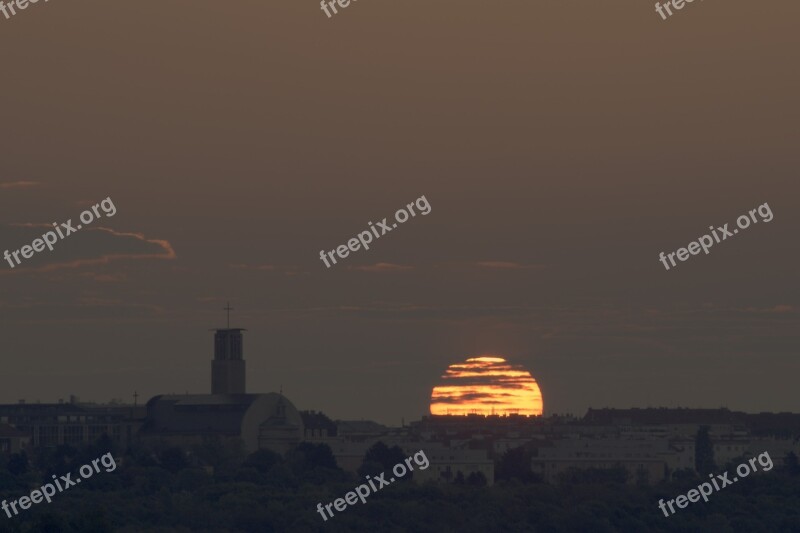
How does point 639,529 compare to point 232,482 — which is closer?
point 639,529

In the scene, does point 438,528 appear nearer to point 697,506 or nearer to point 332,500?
point 332,500

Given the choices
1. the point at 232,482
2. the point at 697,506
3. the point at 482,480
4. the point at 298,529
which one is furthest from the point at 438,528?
the point at 482,480

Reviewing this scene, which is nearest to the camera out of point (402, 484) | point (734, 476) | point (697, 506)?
point (697, 506)

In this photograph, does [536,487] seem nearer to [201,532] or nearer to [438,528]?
[438,528]

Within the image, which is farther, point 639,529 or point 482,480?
point 482,480

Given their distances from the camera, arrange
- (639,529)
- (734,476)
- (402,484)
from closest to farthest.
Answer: (639,529), (402,484), (734,476)

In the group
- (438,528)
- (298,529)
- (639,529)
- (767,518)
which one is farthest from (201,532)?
(767,518)

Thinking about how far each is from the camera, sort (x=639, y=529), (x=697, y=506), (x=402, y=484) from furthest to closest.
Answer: (x=402, y=484)
(x=697, y=506)
(x=639, y=529)

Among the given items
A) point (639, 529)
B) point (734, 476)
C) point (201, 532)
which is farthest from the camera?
point (734, 476)
